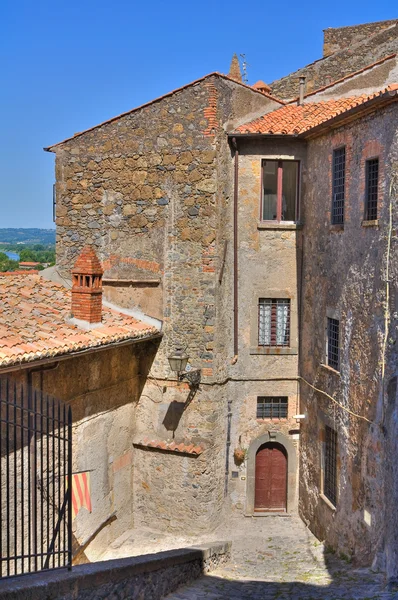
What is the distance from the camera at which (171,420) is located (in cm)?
1448

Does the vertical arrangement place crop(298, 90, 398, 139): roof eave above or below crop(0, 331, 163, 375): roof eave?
above

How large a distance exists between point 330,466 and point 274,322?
3.63 meters

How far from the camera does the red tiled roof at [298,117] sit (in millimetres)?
13859

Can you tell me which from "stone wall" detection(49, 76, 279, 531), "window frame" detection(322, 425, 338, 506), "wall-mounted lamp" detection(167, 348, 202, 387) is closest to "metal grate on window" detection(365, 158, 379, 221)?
"stone wall" detection(49, 76, 279, 531)

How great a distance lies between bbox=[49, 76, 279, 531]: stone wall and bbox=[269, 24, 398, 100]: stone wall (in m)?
5.59

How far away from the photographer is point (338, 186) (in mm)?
12633

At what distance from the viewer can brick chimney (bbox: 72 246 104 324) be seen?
40.7 ft

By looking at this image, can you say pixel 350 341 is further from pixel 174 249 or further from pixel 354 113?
pixel 174 249

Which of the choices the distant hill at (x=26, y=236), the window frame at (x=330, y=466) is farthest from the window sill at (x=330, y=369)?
the distant hill at (x=26, y=236)

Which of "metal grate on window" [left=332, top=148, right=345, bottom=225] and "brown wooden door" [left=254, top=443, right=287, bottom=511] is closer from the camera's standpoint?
"metal grate on window" [left=332, top=148, right=345, bottom=225]

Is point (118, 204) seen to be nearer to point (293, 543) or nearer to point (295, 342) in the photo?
point (295, 342)

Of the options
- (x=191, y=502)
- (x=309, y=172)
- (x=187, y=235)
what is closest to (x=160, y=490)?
(x=191, y=502)

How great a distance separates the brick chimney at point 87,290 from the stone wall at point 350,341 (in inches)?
194

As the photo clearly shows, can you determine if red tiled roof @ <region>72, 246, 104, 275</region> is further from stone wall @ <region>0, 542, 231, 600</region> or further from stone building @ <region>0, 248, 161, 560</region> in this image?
stone wall @ <region>0, 542, 231, 600</region>
